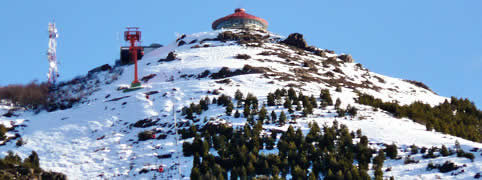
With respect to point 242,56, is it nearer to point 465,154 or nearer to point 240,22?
point 240,22

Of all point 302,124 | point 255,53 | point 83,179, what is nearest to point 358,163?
point 302,124

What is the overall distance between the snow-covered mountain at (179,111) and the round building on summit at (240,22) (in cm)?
2358

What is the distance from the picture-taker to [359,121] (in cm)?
3400

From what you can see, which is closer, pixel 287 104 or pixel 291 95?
pixel 287 104

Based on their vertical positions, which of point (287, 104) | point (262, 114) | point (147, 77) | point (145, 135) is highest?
point (147, 77)

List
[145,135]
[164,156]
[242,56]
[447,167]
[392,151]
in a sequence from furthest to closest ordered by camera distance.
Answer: [242,56], [145,135], [164,156], [392,151], [447,167]

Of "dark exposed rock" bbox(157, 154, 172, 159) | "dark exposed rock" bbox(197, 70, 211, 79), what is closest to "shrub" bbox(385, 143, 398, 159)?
"dark exposed rock" bbox(157, 154, 172, 159)

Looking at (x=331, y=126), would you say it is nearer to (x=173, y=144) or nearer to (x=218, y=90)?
(x=173, y=144)

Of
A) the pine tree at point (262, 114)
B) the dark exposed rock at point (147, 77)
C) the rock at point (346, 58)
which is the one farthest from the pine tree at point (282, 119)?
the rock at point (346, 58)

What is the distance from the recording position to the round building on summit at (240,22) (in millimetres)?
99688

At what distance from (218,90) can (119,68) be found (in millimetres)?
31881

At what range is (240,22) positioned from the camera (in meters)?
99.9

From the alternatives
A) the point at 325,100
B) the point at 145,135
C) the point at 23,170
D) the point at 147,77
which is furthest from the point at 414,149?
the point at 147,77

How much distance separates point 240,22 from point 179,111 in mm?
63305
